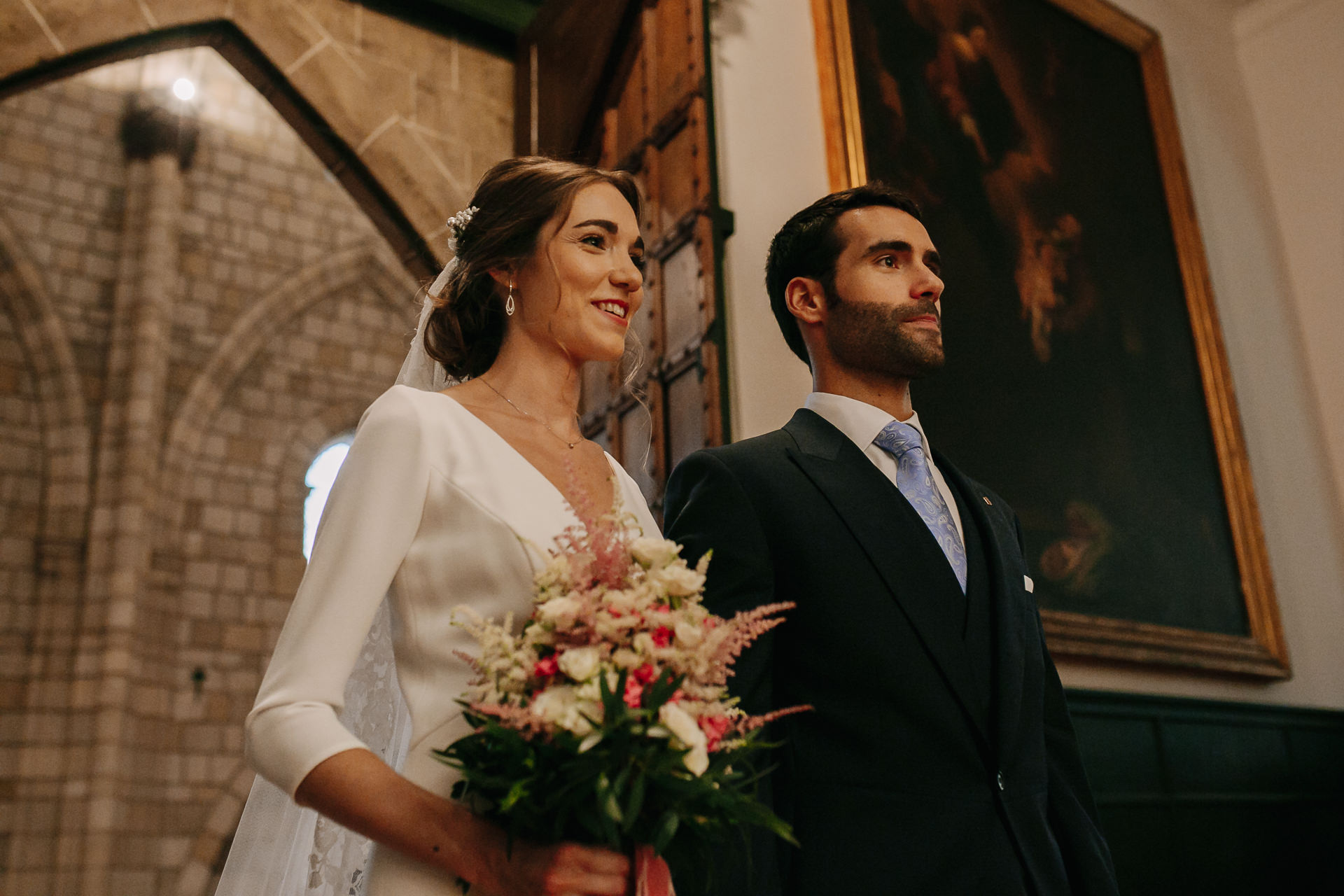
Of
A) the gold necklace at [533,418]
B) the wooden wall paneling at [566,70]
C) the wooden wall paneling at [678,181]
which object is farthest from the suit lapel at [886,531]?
the wooden wall paneling at [566,70]

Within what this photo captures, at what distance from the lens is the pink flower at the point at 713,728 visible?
136 cm

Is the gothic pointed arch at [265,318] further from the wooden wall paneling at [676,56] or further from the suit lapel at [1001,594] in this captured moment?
the suit lapel at [1001,594]

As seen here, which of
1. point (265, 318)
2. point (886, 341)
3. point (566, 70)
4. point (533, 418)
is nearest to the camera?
point (533, 418)

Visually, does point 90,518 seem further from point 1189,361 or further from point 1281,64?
point 1281,64

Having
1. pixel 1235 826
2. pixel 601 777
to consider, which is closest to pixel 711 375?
pixel 601 777

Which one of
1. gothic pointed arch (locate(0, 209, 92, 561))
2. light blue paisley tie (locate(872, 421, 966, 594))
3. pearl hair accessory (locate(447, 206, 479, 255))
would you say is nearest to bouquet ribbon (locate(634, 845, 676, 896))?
light blue paisley tie (locate(872, 421, 966, 594))

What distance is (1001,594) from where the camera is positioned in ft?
7.23

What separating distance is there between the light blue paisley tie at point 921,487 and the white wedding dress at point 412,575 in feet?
2.84

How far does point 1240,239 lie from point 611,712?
21.0 ft

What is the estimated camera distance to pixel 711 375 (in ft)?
12.2

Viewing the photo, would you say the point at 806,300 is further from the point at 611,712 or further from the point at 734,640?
the point at 611,712

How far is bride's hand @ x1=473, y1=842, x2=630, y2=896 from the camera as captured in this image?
134 cm

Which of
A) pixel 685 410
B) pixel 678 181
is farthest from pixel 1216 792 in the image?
pixel 678 181

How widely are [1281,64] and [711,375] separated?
5267mm
